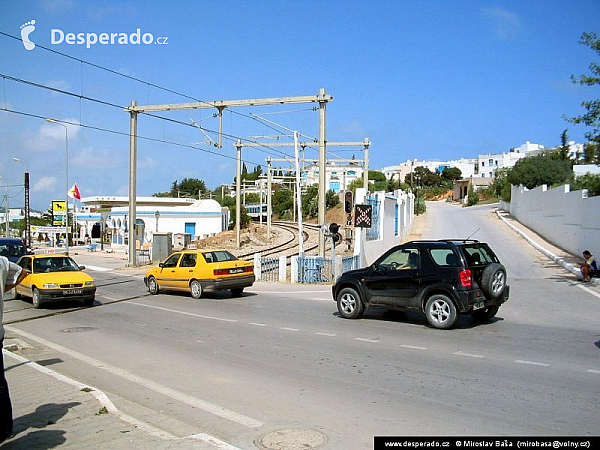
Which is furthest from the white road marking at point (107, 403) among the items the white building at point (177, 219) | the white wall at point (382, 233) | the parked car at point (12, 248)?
the white building at point (177, 219)

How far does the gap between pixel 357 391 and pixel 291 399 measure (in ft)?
2.94

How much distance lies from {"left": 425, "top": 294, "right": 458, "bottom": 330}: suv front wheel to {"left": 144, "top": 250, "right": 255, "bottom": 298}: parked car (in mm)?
8497

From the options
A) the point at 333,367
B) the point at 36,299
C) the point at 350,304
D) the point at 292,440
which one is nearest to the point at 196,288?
the point at 36,299

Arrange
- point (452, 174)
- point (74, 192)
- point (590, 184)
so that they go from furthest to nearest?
1. point (452, 174)
2. point (74, 192)
3. point (590, 184)

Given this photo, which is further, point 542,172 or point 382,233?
point 542,172

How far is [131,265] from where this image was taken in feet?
114

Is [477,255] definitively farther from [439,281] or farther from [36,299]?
[36,299]

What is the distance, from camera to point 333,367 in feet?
30.4

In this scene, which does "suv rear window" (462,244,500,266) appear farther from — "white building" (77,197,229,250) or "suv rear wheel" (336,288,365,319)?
"white building" (77,197,229,250)

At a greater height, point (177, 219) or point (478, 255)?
point (177, 219)

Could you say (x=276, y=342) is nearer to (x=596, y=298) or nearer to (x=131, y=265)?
(x=596, y=298)

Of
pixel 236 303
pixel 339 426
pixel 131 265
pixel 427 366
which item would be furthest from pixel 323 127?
pixel 339 426

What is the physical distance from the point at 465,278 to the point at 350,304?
10.3ft

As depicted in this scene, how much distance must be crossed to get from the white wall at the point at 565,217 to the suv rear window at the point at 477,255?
1400 centimetres
